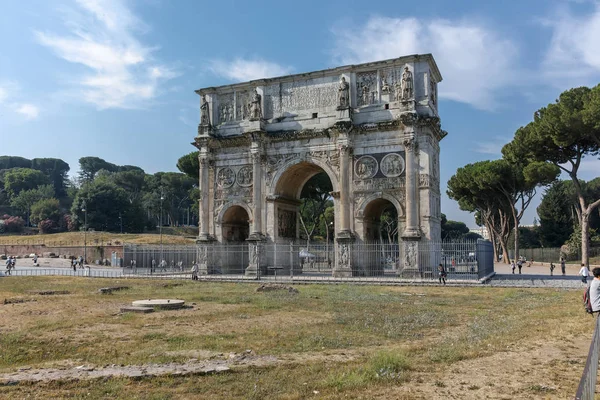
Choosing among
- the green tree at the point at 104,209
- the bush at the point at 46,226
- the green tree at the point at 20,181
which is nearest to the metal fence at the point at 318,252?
the green tree at the point at 104,209

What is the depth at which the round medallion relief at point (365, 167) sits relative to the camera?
28.4 meters

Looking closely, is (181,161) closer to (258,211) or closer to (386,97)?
(258,211)

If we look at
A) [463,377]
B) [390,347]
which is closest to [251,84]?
[390,347]

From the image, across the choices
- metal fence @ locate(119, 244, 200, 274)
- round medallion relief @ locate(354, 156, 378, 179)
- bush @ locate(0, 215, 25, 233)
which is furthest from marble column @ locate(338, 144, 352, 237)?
bush @ locate(0, 215, 25, 233)

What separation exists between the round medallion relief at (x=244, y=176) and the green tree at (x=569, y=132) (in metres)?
18.3

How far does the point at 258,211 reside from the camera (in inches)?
1205

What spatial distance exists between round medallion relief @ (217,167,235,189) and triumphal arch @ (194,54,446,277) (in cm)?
7

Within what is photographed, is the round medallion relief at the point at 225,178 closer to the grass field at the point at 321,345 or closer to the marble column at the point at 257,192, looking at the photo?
the marble column at the point at 257,192

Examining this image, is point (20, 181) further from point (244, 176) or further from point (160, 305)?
point (160, 305)

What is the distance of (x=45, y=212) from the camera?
82.9 m

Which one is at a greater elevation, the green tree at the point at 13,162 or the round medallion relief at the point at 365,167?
the green tree at the point at 13,162

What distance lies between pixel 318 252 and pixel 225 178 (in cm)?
772

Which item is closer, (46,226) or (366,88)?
(366,88)

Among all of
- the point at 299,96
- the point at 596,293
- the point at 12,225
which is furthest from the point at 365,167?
the point at 12,225
